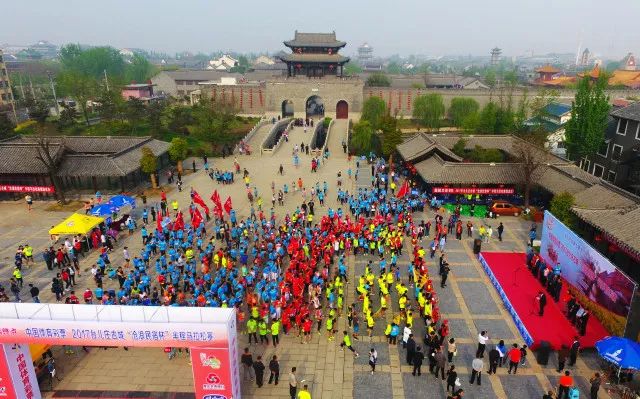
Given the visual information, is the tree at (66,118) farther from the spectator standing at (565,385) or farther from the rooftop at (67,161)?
the spectator standing at (565,385)

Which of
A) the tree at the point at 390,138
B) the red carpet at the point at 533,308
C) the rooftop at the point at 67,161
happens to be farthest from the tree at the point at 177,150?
the red carpet at the point at 533,308

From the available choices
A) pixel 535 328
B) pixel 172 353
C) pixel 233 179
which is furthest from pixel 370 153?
pixel 172 353

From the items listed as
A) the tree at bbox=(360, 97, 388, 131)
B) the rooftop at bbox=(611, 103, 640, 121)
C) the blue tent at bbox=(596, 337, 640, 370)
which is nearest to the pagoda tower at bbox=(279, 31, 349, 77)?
the tree at bbox=(360, 97, 388, 131)

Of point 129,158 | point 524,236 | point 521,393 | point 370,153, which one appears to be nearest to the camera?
point 521,393

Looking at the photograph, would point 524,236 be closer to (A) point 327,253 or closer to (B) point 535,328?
(B) point 535,328

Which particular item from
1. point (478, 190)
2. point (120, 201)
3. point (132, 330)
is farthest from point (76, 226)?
point (478, 190)

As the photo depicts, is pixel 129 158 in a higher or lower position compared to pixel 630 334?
higher
